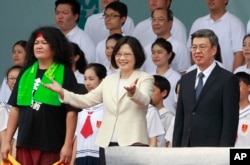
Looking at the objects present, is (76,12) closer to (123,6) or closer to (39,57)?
(123,6)

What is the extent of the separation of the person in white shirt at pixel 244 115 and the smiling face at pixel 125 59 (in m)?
1.46

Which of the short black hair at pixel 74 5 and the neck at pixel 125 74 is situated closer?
the neck at pixel 125 74

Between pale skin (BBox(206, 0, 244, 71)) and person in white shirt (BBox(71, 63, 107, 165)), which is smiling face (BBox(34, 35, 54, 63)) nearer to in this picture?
person in white shirt (BBox(71, 63, 107, 165))

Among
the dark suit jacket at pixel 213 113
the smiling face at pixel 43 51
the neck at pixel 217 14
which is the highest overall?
the neck at pixel 217 14

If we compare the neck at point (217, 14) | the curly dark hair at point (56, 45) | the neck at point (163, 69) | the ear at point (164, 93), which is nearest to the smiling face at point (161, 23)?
the neck at point (217, 14)

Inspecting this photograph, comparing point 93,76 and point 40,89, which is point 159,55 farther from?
point 40,89

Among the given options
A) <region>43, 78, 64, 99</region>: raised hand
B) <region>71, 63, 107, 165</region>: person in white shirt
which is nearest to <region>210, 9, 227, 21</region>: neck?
<region>71, 63, 107, 165</region>: person in white shirt

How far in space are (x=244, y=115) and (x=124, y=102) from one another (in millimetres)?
1644

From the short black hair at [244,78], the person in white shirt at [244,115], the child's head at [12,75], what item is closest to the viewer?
the person in white shirt at [244,115]

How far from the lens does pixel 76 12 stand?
39.4 feet

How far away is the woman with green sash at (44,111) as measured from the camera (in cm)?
829

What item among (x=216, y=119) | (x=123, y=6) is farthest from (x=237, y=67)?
(x=216, y=119)

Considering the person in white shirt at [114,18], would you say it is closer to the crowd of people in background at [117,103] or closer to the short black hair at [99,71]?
the short black hair at [99,71]

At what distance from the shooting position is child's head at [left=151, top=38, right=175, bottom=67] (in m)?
11.0
